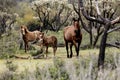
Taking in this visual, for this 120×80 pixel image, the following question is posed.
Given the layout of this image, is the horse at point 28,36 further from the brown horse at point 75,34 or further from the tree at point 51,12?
the tree at point 51,12

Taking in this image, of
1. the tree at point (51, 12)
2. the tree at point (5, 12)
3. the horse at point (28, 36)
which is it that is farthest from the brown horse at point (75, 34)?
the tree at point (5, 12)

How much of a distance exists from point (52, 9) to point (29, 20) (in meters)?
8.91

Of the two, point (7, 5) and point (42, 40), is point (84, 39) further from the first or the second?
point (7, 5)

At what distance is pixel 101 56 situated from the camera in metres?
10.5

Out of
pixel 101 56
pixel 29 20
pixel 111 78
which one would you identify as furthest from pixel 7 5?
pixel 111 78

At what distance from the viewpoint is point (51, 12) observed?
144 feet

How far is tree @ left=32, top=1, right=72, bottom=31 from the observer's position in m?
41.0

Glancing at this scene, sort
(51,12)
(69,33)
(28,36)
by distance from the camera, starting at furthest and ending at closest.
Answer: (51,12) → (28,36) → (69,33)

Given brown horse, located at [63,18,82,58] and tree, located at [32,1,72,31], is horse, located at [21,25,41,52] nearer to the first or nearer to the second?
brown horse, located at [63,18,82,58]

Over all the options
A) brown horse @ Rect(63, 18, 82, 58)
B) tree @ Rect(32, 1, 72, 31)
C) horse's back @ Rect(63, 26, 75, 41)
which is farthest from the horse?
tree @ Rect(32, 1, 72, 31)

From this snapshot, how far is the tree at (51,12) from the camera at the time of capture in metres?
41.0

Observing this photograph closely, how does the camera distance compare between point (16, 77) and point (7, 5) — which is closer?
point (16, 77)

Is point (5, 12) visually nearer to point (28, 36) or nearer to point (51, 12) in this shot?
point (51, 12)

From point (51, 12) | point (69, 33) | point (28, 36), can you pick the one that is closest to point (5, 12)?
point (51, 12)
